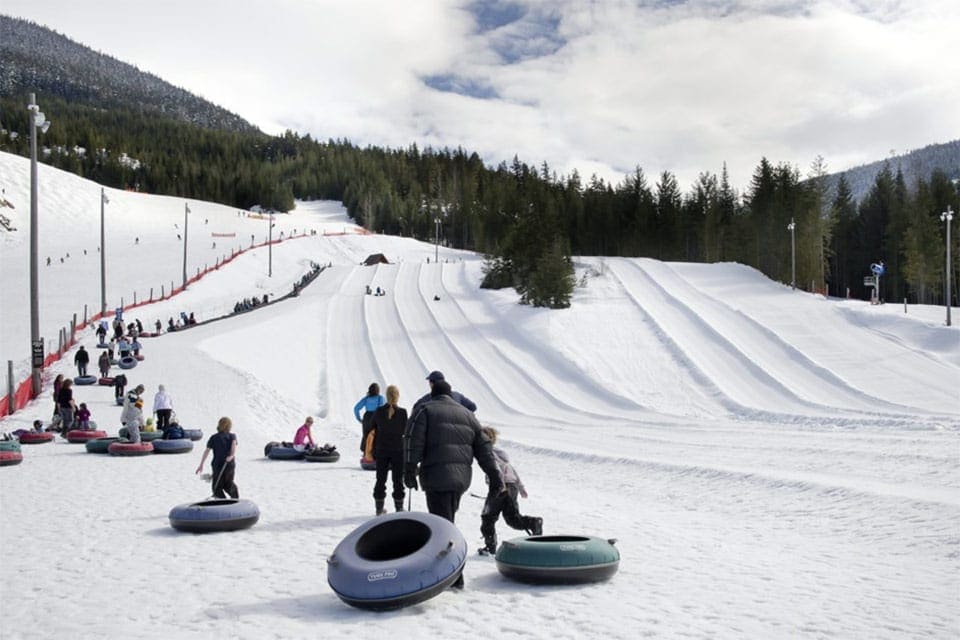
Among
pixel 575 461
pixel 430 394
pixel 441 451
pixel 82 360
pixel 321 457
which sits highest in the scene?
pixel 430 394

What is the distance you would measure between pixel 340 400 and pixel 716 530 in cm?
2245

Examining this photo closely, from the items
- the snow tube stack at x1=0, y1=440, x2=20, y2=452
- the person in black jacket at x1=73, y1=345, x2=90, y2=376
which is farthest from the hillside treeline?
the snow tube stack at x1=0, y1=440, x2=20, y2=452

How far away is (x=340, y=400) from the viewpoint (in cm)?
3269

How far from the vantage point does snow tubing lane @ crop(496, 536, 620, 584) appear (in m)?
8.02

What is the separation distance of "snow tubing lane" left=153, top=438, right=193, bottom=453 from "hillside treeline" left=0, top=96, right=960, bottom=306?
107 ft

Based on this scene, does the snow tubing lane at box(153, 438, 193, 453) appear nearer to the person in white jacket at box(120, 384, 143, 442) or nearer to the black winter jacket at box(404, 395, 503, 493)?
the person in white jacket at box(120, 384, 143, 442)

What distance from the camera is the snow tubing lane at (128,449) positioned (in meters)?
18.5

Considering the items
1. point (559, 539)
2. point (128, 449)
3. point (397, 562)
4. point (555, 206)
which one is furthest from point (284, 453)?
point (555, 206)

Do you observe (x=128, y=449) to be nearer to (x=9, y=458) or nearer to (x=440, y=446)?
(x=9, y=458)

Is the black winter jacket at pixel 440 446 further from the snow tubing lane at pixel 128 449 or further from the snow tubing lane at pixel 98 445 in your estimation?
the snow tubing lane at pixel 98 445

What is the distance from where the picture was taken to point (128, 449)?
18594 millimetres

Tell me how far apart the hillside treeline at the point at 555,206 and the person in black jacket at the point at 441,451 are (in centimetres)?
4140

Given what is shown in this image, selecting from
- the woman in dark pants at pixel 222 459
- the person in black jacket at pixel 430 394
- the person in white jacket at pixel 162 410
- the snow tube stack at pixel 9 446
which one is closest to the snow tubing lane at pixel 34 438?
the person in white jacket at pixel 162 410

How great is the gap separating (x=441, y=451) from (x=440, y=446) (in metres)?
0.05
